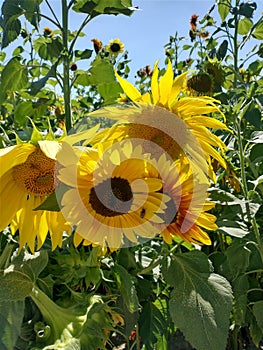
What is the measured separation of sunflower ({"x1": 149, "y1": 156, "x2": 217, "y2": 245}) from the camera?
52cm

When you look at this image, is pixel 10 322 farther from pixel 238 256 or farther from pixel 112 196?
pixel 238 256

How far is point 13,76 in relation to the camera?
76 centimetres

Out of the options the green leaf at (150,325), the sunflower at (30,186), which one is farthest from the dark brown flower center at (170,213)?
the green leaf at (150,325)

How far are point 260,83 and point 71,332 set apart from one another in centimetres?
81

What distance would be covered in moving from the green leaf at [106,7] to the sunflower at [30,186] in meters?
0.26

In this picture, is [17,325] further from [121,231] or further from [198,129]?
[198,129]

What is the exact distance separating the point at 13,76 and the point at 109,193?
0.36 metres

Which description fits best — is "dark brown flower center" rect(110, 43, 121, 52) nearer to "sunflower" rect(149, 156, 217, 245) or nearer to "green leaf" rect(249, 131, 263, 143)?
"green leaf" rect(249, 131, 263, 143)

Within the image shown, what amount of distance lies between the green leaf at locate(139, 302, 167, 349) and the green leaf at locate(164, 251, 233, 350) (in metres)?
0.12

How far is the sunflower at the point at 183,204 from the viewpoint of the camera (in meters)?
0.52

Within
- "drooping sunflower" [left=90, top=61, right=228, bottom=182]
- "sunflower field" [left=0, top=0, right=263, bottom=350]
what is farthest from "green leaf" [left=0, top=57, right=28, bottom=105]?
"drooping sunflower" [left=90, top=61, right=228, bottom=182]

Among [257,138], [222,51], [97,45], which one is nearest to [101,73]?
[257,138]

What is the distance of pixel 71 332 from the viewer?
55 centimetres

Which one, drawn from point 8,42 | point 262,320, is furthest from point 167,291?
point 8,42
